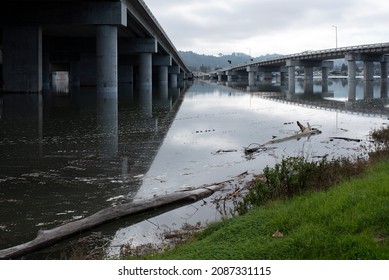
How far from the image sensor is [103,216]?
7.87 metres

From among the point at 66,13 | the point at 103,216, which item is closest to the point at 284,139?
the point at 103,216

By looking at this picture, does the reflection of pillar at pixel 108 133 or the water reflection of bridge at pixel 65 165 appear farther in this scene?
the reflection of pillar at pixel 108 133

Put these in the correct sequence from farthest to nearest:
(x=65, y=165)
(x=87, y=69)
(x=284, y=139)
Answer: (x=87, y=69)
(x=284, y=139)
(x=65, y=165)

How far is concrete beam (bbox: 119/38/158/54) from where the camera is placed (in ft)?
225

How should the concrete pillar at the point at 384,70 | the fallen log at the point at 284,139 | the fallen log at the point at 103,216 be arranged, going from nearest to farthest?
the fallen log at the point at 103,216, the fallen log at the point at 284,139, the concrete pillar at the point at 384,70

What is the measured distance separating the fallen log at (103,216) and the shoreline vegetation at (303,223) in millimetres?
1183

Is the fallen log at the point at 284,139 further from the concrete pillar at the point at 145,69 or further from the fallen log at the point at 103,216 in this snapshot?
the concrete pillar at the point at 145,69

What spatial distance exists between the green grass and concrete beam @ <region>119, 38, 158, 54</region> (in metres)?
62.8

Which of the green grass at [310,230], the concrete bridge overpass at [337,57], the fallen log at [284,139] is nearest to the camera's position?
the green grass at [310,230]

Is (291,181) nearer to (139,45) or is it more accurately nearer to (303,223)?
(303,223)

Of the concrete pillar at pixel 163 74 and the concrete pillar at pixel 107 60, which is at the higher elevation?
the concrete pillar at pixel 163 74

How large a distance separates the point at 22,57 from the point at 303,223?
146ft

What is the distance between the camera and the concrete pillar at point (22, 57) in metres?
45.7

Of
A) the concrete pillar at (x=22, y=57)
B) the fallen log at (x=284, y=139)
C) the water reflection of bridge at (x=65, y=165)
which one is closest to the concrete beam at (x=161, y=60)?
the concrete pillar at (x=22, y=57)
